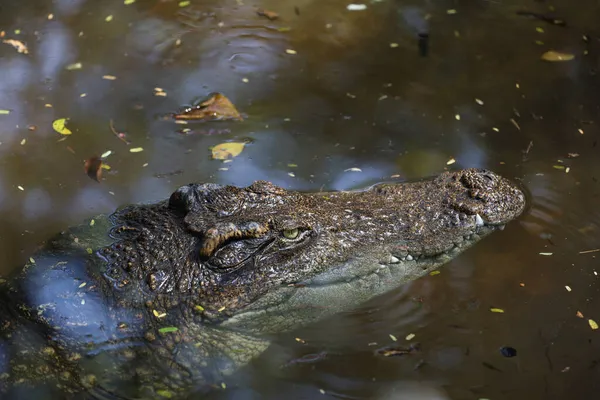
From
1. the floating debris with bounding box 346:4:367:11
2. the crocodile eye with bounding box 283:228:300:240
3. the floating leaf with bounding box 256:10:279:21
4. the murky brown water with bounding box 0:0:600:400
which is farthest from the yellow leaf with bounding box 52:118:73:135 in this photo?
the floating debris with bounding box 346:4:367:11

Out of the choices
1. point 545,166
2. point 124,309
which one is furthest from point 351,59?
point 124,309

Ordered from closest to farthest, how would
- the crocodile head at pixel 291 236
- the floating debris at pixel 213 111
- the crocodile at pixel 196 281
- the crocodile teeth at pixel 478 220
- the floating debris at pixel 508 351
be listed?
the crocodile at pixel 196 281 < the crocodile head at pixel 291 236 < the floating debris at pixel 508 351 < the crocodile teeth at pixel 478 220 < the floating debris at pixel 213 111

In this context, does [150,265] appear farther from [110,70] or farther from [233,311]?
[110,70]

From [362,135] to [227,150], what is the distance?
3.70 ft

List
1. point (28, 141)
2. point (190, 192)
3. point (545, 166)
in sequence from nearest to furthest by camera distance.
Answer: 1. point (190, 192)
2. point (545, 166)
3. point (28, 141)

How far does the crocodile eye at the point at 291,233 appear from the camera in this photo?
365cm

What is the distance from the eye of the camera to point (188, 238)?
12.0ft

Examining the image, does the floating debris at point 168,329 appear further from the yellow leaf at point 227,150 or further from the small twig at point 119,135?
the small twig at point 119,135

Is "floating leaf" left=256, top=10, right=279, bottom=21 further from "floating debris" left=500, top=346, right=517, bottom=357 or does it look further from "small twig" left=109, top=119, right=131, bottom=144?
"floating debris" left=500, top=346, right=517, bottom=357

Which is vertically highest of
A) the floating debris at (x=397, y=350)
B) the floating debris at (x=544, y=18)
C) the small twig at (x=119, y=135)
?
the floating debris at (x=544, y=18)

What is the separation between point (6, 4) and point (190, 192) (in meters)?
4.42

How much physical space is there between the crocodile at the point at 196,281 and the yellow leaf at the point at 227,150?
1144 millimetres

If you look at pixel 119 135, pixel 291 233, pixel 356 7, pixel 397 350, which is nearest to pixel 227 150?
pixel 119 135

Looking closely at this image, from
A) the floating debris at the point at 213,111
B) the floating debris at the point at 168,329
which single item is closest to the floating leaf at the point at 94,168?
the floating debris at the point at 213,111
